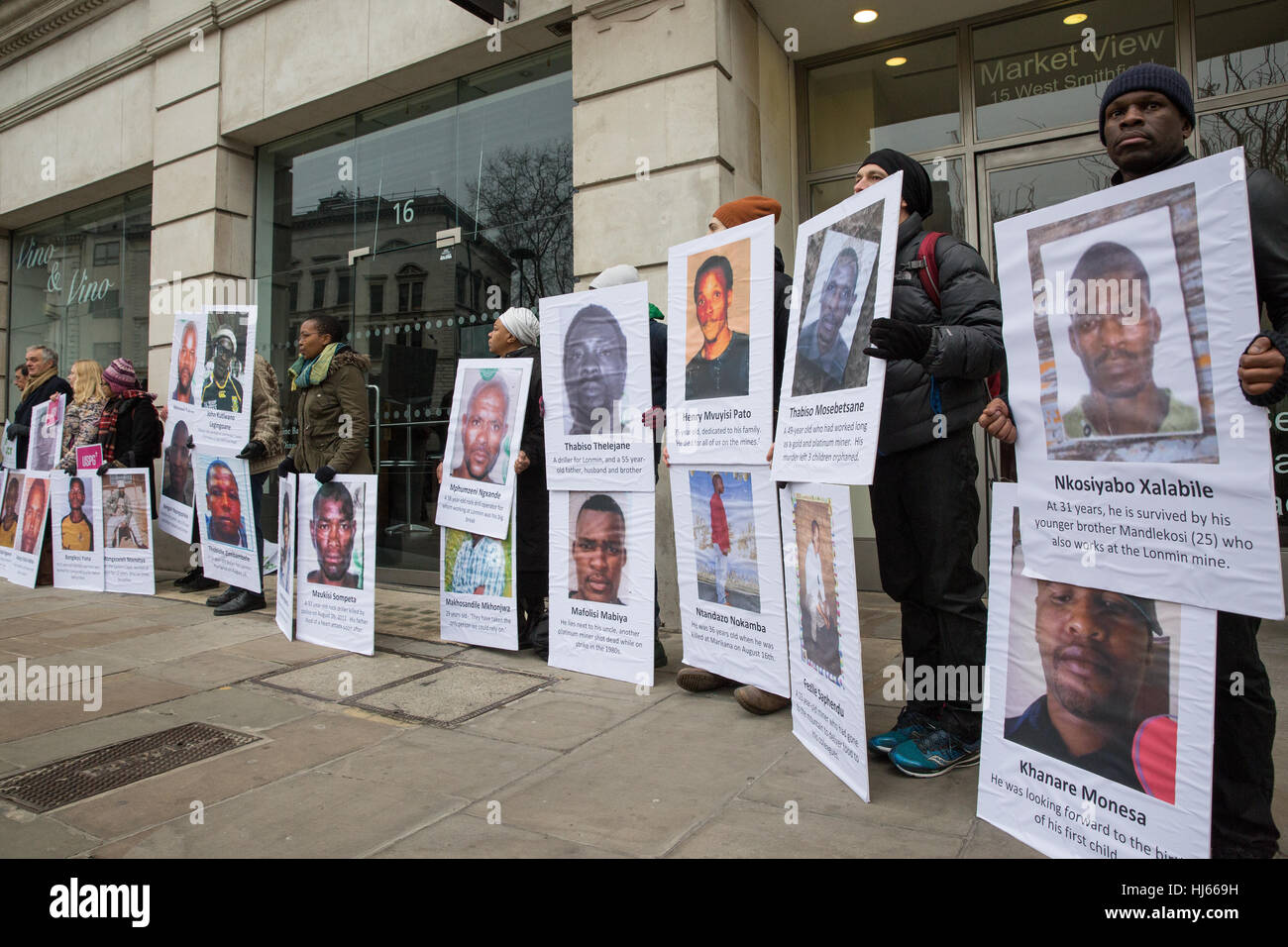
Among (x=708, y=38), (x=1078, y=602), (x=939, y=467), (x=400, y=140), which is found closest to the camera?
(x=1078, y=602)

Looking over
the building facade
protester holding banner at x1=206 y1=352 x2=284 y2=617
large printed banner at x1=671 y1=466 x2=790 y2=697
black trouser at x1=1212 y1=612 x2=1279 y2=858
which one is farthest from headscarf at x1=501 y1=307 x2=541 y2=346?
black trouser at x1=1212 y1=612 x2=1279 y2=858

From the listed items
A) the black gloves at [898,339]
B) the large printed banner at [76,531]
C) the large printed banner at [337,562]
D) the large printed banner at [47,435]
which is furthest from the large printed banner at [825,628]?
the large printed banner at [47,435]

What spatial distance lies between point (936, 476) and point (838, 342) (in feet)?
1.92

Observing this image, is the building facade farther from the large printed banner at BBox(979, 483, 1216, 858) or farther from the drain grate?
the large printed banner at BBox(979, 483, 1216, 858)

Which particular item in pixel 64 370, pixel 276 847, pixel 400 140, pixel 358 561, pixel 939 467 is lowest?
pixel 276 847

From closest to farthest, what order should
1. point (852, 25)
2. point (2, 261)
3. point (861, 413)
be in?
point (861, 413), point (852, 25), point (2, 261)

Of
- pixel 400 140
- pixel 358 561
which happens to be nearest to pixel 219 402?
pixel 358 561

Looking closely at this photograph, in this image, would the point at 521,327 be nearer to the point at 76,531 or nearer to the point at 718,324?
the point at 718,324

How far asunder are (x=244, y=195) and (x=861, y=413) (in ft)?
28.1

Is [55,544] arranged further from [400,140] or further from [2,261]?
[2,261]

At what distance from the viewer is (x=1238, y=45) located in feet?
18.0

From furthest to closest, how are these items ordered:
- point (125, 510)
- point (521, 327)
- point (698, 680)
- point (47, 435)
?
point (47, 435) < point (125, 510) < point (521, 327) < point (698, 680)

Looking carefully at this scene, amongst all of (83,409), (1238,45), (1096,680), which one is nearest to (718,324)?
(1096,680)

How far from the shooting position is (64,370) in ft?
38.0
